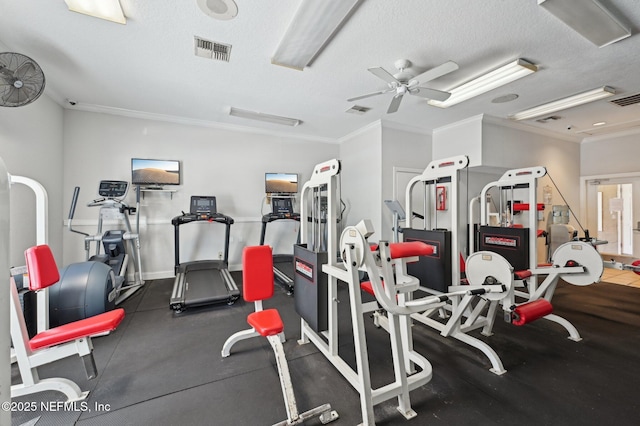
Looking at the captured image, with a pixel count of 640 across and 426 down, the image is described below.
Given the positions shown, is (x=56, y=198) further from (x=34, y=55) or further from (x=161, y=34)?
(x=161, y=34)

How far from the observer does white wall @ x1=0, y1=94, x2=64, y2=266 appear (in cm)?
305

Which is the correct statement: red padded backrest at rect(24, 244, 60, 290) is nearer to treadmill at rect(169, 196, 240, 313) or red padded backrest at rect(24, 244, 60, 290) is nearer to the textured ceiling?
treadmill at rect(169, 196, 240, 313)

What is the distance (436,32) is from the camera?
2.66m

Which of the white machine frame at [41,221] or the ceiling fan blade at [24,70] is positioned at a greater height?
the ceiling fan blade at [24,70]

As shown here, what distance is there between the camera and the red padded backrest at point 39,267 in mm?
1870

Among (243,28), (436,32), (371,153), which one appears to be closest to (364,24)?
(436,32)

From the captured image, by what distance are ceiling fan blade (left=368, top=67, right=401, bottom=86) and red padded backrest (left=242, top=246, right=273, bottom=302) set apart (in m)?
2.19

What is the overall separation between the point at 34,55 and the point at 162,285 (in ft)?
11.4

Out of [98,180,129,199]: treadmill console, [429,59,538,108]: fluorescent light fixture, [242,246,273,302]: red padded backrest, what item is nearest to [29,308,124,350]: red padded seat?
[242,246,273,302]: red padded backrest

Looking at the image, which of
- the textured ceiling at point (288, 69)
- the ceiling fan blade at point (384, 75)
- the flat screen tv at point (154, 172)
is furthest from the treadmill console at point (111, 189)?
the ceiling fan blade at point (384, 75)

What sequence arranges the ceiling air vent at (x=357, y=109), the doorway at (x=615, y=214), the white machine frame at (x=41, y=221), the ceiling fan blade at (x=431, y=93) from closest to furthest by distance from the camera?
the white machine frame at (x=41, y=221) < the ceiling fan blade at (x=431, y=93) < the ceiling air vent at (x=357, y=109) < the doorway at (x=615, y=214)

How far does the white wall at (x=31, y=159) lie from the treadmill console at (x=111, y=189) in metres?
0.64

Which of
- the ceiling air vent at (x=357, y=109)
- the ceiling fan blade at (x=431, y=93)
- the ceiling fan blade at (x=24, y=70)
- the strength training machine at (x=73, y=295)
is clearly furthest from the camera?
the ceiling air vent at (x=357, y=109)

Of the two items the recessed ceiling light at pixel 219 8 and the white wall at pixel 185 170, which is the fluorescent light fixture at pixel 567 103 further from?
the recessed ceiling light at pixel 219 8
